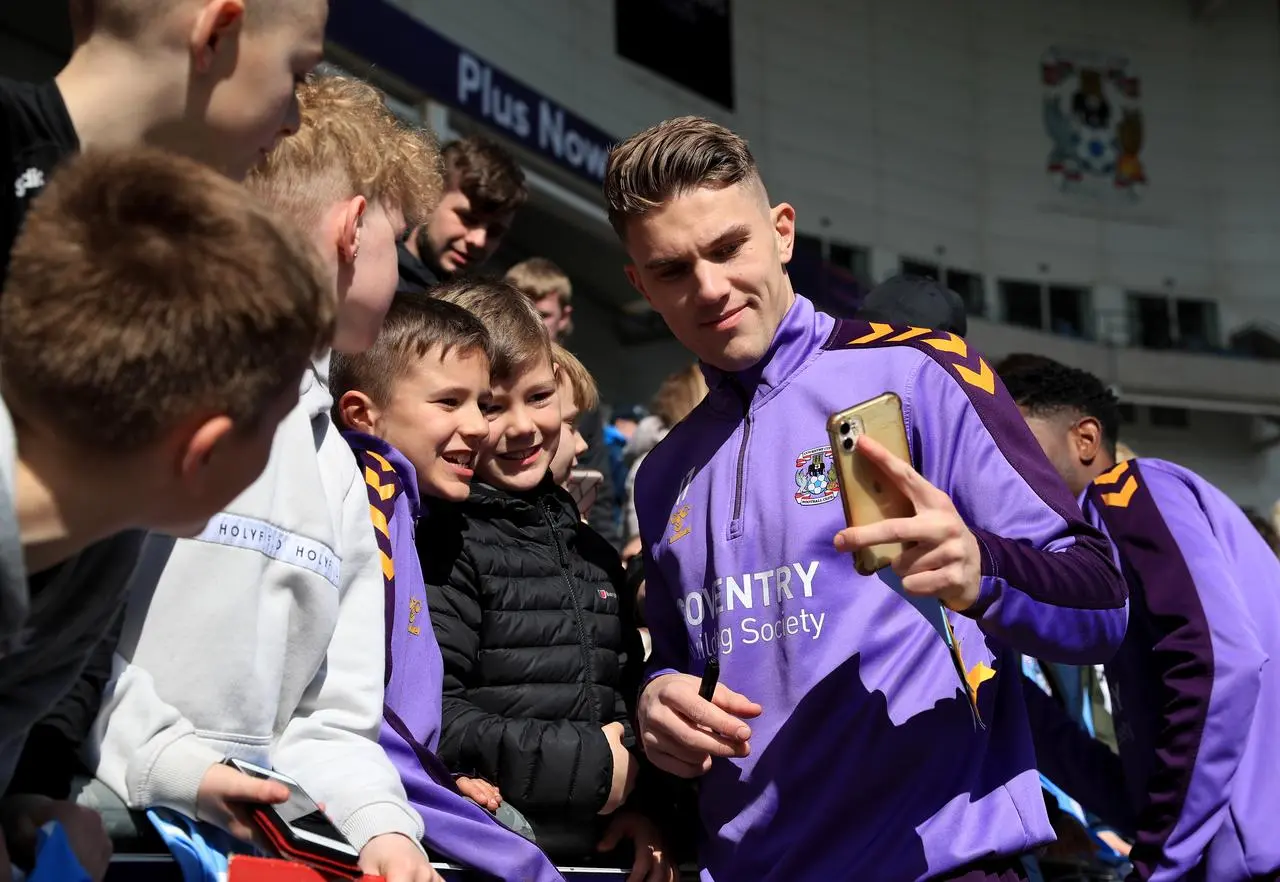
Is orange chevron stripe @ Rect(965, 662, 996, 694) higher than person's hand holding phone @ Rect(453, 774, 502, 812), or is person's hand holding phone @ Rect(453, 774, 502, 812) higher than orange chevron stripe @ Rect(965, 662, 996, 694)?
orange chevron stripe @ Rect(965, 662, 996, 694)

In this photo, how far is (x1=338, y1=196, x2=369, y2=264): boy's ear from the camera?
7.43ft

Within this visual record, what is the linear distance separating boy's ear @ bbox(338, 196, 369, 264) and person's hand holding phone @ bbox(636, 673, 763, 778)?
Answer: 887mm

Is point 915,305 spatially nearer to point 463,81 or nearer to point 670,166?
point 670,166

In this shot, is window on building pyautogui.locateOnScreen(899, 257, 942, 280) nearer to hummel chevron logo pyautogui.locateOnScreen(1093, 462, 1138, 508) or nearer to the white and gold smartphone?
hummel chevron logo pyautogui.locateOnScreen(1093, 462, 1138, 508)

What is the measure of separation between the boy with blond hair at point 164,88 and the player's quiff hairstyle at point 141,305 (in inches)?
8.0

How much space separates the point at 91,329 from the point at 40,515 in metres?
0.18

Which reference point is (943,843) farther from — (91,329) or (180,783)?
(91,329)

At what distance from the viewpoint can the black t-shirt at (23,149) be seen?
147 cm

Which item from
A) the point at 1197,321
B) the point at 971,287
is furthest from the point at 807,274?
the point at 1197,321

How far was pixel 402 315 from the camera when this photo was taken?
2846mm

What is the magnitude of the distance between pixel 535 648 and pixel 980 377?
3.20 feet

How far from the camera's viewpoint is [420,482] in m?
2.71

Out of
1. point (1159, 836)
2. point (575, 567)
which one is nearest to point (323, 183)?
point (575, 567)

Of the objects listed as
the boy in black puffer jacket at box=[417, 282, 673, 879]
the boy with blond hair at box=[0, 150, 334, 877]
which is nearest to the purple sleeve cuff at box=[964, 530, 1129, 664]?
the boy in black puffer jacket at box=[417, 282, 673, 879]
